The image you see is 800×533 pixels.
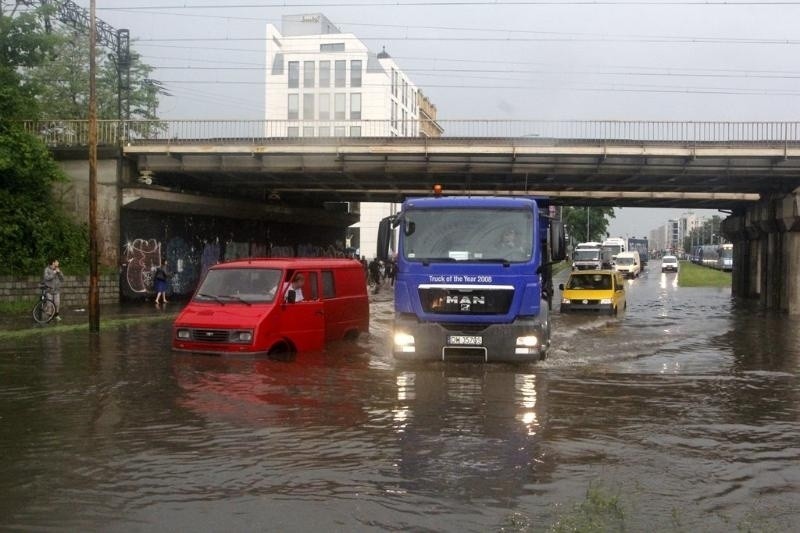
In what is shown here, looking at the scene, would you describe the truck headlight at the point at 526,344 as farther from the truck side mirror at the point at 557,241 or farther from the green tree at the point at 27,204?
the green tree at the point at 27,204

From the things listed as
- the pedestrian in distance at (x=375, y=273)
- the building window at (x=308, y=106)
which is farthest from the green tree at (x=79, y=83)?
the building window at (x=308, y=106)

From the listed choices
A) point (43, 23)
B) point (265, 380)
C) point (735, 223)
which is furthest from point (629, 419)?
point (735, 223)

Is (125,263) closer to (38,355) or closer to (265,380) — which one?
(38,355)

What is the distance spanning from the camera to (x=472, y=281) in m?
13.1

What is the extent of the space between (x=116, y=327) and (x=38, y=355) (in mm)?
5944

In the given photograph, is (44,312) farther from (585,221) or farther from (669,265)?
(585,221)

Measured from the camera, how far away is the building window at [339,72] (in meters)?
77.4

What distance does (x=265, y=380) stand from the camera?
12.1 meters

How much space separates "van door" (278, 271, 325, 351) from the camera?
47.3 feet

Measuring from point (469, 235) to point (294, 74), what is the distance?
221 ft

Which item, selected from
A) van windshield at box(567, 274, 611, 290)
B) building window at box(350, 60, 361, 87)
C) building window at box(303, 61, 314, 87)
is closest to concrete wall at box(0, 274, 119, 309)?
van windshield at box(567, 274, 611, 290)

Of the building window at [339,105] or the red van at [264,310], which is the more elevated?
the building window at [339,105]

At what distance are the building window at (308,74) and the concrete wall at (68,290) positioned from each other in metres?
50.8

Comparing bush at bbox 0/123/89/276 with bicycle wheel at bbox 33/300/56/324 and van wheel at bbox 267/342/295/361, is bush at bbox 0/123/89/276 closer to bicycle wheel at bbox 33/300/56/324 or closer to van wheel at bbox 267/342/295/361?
bicycle wheel at bbox 33/300/56/324
